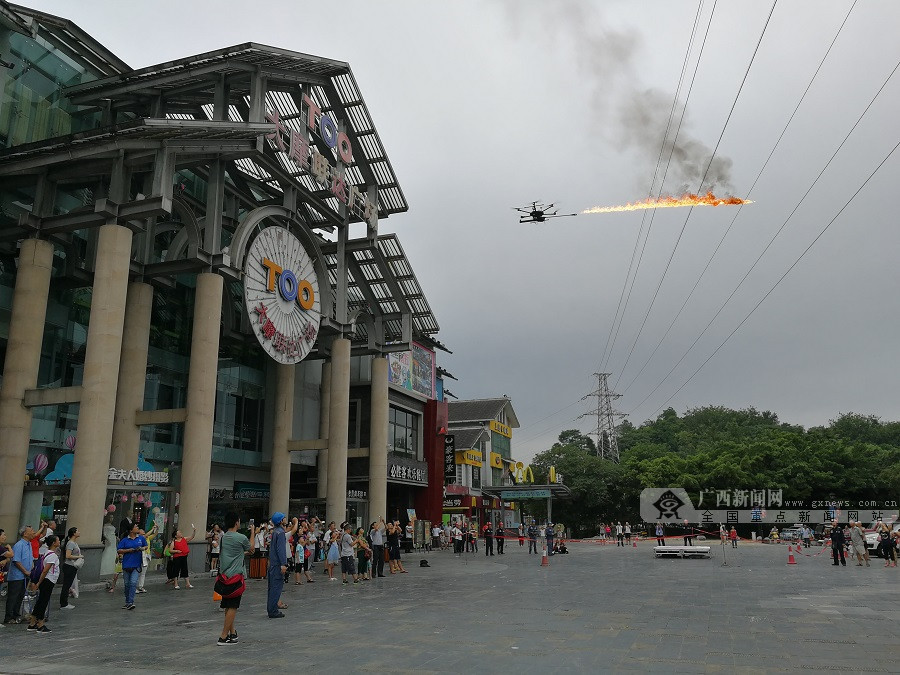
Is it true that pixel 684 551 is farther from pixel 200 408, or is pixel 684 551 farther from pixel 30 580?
pixel 30 580

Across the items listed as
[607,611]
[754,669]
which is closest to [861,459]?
[607,611]

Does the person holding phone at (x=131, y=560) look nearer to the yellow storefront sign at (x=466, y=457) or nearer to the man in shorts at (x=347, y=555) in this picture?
the man in shorts at (x=347, y=555)

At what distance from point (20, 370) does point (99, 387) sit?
128 inches

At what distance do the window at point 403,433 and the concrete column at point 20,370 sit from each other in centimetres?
2439

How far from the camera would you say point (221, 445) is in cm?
3334

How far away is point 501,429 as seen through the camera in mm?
73812

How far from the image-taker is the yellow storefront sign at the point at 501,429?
233 feet

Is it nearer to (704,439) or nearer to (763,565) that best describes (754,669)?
(763,565)

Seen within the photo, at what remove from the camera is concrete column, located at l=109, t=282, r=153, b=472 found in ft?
83.2

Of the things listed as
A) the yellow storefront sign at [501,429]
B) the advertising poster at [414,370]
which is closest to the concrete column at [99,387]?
the advertising poster at [414,370]

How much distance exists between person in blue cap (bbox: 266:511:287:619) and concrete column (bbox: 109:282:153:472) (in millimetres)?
14264

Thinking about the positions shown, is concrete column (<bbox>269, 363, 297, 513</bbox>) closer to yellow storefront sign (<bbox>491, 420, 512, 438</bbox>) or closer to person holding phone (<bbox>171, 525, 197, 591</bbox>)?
person holding phone (<bbox>171, 525, 197, 591</bbox>)

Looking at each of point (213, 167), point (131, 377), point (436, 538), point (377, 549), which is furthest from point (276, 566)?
point (436, 538)

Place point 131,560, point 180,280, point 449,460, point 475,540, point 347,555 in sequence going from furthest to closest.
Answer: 1. point 449,460
2. point 475,540
3. point 180,280
4. point 347,555
5. point 131,560
